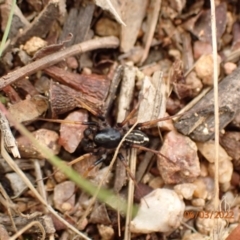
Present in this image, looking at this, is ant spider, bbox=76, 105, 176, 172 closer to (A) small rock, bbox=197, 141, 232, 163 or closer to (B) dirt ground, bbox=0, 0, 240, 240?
(B) dirt ground, bbox=0, 0, 240, 240

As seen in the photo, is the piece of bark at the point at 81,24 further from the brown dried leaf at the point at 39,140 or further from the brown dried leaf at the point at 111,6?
the brown dried leaf at the point at 39,140

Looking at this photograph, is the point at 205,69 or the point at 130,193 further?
the point at 205,69

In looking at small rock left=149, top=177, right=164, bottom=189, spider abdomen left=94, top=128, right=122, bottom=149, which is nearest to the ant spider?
spider abdomen left=94, top=128, right=122, bottom=149

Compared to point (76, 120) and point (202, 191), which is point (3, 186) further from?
point (202, 191)

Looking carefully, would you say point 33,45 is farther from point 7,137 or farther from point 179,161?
point 179,161

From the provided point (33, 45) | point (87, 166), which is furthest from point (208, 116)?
point (33, 45)
